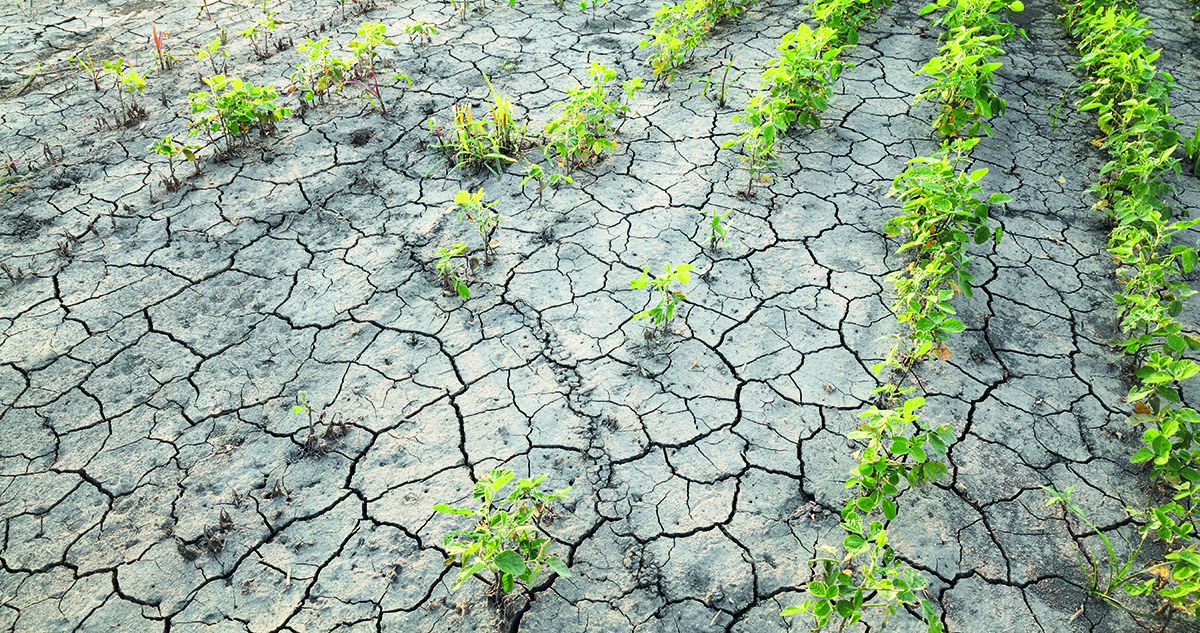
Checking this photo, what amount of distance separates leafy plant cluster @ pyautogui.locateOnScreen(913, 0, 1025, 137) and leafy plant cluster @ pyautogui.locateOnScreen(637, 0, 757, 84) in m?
1.50

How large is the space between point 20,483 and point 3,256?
1500mm

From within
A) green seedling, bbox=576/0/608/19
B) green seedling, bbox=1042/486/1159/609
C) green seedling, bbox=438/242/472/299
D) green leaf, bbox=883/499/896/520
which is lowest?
green seedling, bbox=1042/486/1159/609

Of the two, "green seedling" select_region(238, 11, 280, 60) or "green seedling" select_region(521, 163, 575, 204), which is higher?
"green seedling" select_region(238, 11, 280, 60)

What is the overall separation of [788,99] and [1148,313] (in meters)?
2.03

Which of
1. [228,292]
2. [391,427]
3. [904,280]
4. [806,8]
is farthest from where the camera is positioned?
[806,8]

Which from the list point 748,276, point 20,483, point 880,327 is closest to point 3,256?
point 20,483

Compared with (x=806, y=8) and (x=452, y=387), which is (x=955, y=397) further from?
(x=806, y=8)

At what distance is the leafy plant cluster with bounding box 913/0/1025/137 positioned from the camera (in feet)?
12.5

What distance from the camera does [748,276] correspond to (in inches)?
131

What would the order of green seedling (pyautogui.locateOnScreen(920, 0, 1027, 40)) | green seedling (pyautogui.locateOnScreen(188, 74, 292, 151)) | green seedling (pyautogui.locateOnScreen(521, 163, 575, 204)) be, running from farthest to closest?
green seedling (pyautogui.locateOnScreen(920, 0, 1027, 40))
green seedling (pyautogui.locateOnScreen(188, 74, 292, 151))
green seedling (pyautogui.locateOnScreen(521, 163, 575, 204))

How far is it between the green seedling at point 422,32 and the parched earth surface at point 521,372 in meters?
0.65

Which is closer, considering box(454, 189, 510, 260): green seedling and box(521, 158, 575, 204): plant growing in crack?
box(454, 189, 510, 260): green seedling

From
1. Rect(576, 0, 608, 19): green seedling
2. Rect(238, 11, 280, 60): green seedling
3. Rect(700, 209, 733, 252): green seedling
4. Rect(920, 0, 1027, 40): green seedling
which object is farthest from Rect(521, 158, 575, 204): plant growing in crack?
Rect(920, 0, 1027, 40): green seedling

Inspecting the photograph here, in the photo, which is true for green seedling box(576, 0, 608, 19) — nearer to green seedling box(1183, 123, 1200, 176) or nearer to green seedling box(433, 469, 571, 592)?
green seedling box(1183, 123, 1200, 176)
